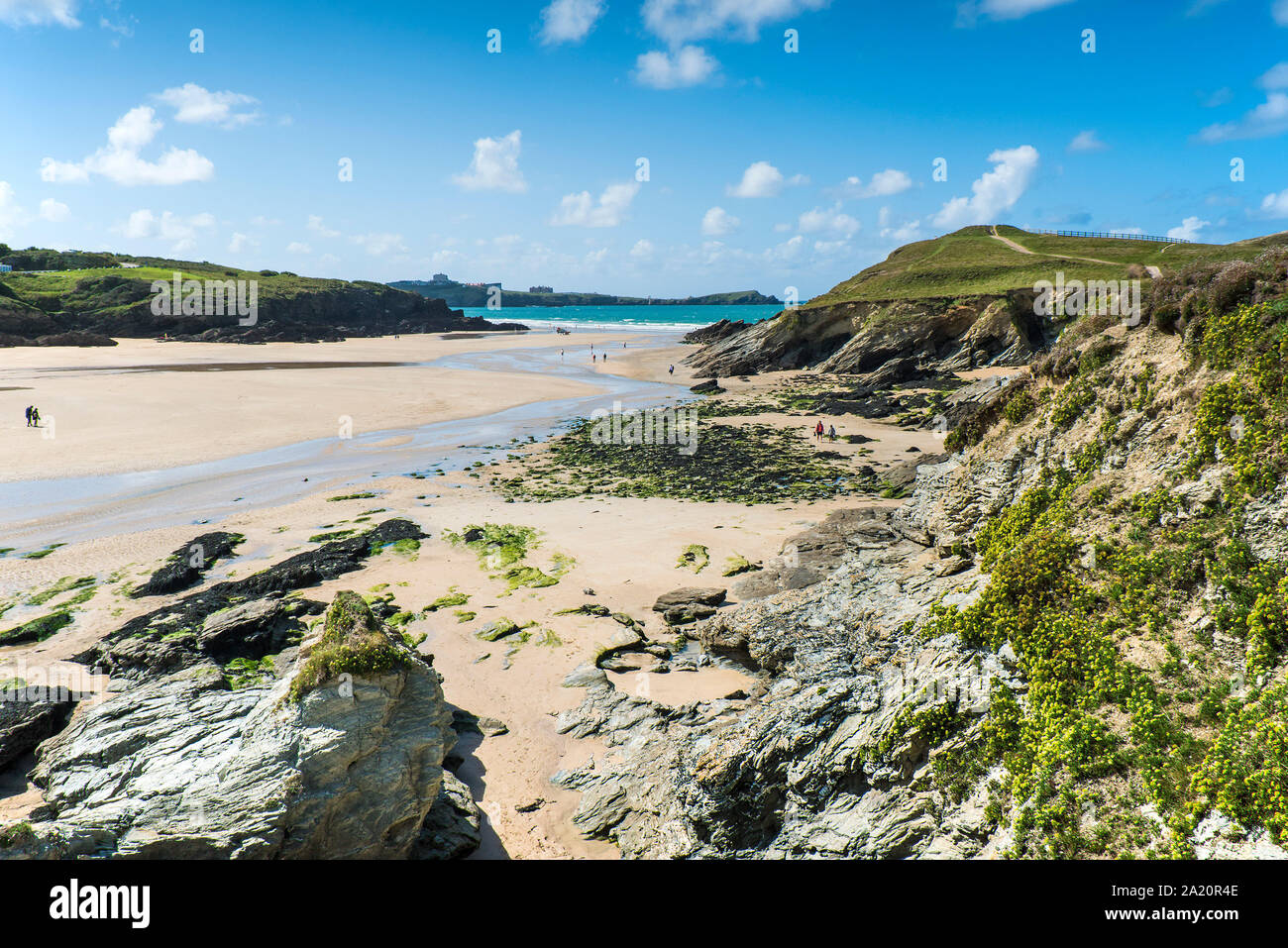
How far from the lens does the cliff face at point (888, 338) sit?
213 ft

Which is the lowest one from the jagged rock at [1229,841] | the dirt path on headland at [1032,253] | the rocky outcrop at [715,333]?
the jagged rock at [1229,841]

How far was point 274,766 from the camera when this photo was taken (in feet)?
27.0

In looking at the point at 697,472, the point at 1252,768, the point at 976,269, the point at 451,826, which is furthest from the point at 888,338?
the point at 451,826

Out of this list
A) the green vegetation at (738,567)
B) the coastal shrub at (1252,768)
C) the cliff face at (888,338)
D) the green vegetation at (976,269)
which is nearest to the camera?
the coastal shrub at (1252,768)

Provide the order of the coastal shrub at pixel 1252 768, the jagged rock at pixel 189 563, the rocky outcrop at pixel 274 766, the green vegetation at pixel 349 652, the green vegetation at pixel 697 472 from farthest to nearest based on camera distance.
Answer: the green vegetation at pixel 697 472
the jagged rock at pixel 189 563
the green vegetation at pixel 349 652
the rocky outcrop at pixel 274 766
the coastal shrub at pixel 1252 768

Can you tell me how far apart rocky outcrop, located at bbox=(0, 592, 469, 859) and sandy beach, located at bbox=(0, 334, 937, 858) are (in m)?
2.24

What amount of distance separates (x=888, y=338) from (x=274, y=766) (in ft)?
236

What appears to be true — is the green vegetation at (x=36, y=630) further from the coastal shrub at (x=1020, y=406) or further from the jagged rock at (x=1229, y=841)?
the coastal shrub at (x=1020, y=406)

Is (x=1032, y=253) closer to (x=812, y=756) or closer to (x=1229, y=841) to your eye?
(x=812, y=756)

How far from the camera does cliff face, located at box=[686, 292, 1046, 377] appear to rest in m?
64.9

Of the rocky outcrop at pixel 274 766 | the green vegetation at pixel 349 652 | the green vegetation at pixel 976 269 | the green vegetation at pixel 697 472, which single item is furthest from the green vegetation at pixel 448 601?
the green vegetation at pixel 976 269

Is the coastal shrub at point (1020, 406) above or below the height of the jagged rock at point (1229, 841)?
above

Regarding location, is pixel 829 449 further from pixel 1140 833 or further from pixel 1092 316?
pixel 1140 833

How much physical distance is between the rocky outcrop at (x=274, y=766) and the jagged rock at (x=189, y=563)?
11064mm
